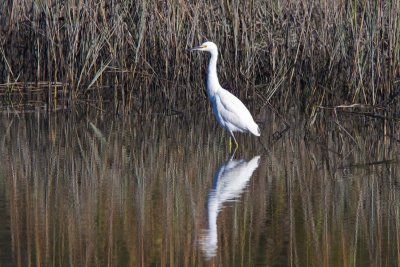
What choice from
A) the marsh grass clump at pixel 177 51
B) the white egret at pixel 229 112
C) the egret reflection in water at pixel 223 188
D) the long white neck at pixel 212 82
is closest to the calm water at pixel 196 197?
the egret reflection in water at pixel 223 188

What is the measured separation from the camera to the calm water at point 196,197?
471 cm

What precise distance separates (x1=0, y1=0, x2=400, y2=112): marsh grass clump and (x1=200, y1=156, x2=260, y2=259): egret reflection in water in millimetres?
2970

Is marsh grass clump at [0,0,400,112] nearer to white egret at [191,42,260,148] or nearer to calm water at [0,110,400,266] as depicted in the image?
white egret at [191,42,260,148]

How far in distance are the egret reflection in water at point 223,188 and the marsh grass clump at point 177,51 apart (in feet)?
9.74

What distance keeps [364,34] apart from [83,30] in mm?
3323

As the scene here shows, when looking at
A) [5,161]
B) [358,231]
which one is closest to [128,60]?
[5,161]

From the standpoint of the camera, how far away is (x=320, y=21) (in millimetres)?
11117

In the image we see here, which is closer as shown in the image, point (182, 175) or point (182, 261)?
point (182, 261)

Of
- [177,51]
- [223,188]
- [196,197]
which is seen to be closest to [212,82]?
[177,51]

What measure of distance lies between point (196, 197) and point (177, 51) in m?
5.21

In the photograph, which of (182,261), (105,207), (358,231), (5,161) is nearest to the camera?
(182,261)

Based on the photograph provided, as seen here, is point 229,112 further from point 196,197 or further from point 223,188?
point 196,197

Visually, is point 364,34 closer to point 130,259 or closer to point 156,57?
point 156,57

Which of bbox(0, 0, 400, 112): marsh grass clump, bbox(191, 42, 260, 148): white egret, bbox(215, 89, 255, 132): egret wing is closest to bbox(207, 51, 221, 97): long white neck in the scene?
bbox(191, 42, 260, 148): white egret
